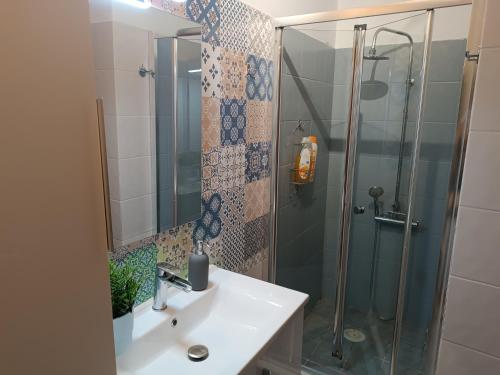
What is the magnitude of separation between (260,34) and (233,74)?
318 mm

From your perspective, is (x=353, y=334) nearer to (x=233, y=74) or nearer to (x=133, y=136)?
(x=233, y=74)

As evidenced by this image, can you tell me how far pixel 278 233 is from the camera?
1960 millimetres

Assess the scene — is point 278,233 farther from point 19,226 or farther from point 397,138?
point 19,226

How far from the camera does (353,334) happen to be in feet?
6.66

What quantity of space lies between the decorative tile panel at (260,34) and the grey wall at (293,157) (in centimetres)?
9

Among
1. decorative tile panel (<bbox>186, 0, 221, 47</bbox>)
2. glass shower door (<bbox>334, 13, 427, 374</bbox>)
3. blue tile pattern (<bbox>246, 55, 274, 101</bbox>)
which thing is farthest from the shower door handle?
decorative tile panel (<bbox>186, 0, 221, 47</bbox>)

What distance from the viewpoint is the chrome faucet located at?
1.12 meters

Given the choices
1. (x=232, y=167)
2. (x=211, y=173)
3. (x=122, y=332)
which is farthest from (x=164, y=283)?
(x=232, y=167)

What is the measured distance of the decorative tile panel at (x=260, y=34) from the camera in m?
1.55

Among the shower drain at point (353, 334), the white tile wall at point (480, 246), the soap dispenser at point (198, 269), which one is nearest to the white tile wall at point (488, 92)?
the white tile wall at point (480, 246)

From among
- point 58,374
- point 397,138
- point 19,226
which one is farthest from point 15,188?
point 397,138

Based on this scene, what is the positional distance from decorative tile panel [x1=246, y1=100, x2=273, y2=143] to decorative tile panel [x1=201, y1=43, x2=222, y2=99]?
0.83 feet

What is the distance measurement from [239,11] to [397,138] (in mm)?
1040

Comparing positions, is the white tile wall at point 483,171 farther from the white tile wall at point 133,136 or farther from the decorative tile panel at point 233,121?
the white tile wall at point 133,136
